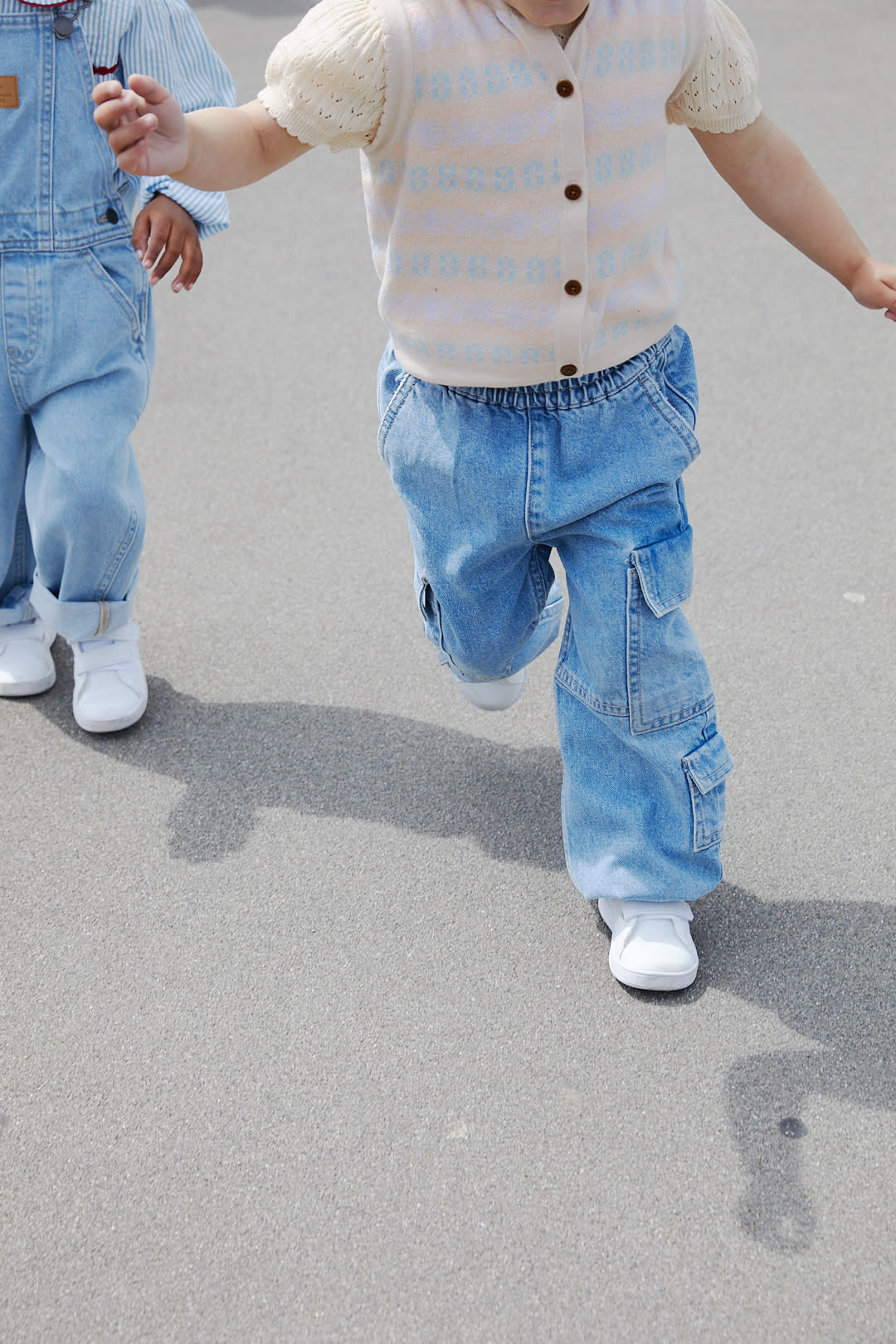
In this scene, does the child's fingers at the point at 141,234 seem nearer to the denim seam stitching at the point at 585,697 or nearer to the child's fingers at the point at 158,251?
the child's fingers at the point at 158,251

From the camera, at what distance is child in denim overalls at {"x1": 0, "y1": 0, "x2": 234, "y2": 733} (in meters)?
1.94

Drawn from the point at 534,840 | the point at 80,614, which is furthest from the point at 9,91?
the point at 534,840

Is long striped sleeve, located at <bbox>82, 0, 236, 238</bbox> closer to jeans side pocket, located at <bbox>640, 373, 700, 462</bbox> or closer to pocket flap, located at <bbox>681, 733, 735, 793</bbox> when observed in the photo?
→ jeans side pocket, located at <bbox>640, 373, 700, 462</bbox>

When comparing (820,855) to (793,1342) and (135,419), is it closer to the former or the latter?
(793,1342)

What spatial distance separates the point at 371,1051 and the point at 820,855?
71 cm

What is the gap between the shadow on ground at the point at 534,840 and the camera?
5.39ft

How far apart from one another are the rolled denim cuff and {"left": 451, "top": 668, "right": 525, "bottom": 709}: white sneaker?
570mm

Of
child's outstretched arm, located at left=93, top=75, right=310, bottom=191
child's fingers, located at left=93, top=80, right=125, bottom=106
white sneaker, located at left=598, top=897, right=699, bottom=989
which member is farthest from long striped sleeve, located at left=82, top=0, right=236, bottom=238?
white sneaker, located at left=598, top=897, right=699, bottom=989

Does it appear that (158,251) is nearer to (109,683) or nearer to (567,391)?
(567,391)

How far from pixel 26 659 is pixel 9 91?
0.90 metres

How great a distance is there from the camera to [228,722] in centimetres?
234

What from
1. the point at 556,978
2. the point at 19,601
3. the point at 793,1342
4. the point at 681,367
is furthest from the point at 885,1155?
the point at 19,601

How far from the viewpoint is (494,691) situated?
217cm

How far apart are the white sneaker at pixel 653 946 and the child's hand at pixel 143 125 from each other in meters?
1.04
